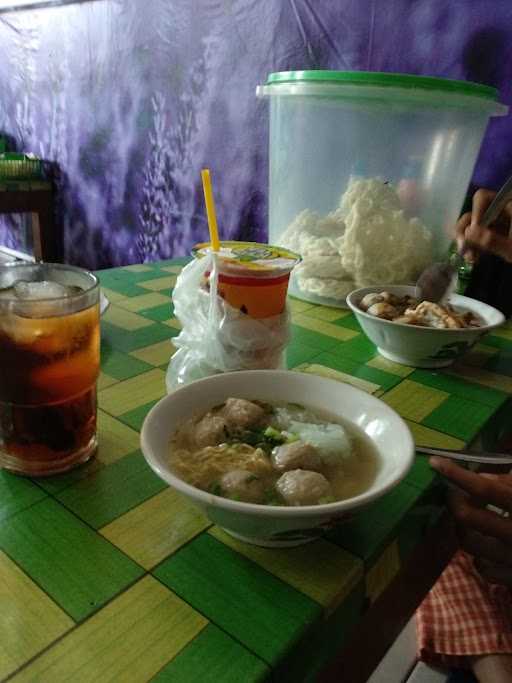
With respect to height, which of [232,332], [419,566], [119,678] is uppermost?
[232,332]

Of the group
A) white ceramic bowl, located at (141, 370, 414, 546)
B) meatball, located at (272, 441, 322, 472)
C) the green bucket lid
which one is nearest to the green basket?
the green bucket lid

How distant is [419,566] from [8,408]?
47 cm

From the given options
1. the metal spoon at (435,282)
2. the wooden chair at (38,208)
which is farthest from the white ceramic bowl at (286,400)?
the wooden chair at (38,208)

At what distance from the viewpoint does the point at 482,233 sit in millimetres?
1146

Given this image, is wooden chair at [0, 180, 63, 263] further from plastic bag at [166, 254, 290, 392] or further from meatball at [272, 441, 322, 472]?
meatball at [272, 441, 322, 472]

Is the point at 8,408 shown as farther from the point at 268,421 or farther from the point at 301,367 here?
the point at 301,367

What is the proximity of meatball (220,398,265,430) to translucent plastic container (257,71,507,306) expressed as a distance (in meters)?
0.60

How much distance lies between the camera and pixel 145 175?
2297 mm

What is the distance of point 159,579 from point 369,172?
94 centimetres

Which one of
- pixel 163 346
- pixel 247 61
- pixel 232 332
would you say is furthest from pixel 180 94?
pixel 232 332

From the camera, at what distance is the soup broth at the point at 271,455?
18.5 inches

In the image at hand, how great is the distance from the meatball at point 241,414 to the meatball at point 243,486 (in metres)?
0.08

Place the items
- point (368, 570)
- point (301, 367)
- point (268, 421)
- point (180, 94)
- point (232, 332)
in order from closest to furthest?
point (368, 570) < point (268, 421) < point (232, 332) < point (301, 367) < point (180, 94)

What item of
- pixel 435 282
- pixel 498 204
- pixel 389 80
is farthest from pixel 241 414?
pixel 498 204
